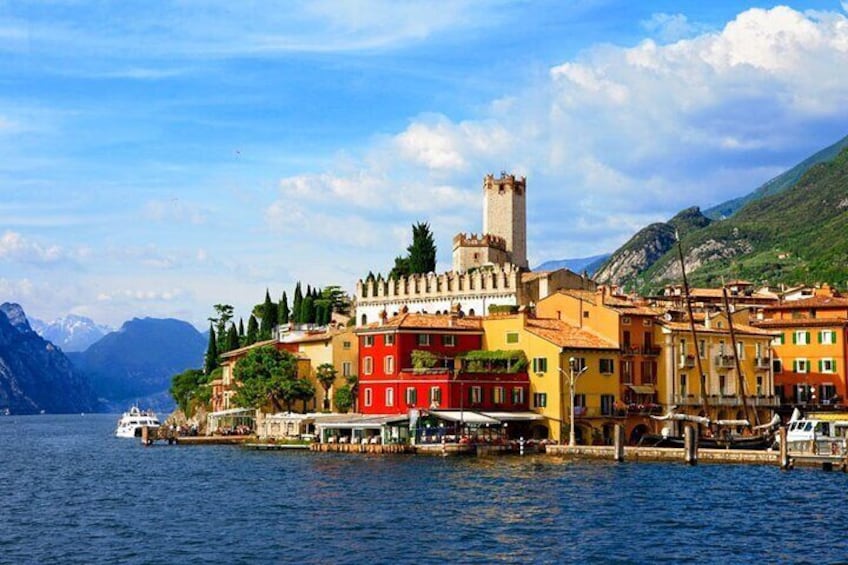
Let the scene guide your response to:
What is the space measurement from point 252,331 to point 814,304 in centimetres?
7424

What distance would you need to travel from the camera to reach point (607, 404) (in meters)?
94.7

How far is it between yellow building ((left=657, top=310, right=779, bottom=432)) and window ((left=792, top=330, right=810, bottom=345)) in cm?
342

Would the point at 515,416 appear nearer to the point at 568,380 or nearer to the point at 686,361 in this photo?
the point at 568,380

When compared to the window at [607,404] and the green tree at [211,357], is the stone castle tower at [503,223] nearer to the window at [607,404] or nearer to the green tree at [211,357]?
the green tree at [211,357]

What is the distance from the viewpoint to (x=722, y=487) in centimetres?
6619

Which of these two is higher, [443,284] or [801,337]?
[443,284]

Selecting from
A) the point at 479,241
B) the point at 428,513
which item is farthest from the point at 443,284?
the point at 428,513

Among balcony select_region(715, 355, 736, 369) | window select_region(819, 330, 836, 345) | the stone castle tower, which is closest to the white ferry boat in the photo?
the stone castle tower

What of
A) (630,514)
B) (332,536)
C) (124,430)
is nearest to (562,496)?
(630,514)

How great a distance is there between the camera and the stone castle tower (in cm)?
14612

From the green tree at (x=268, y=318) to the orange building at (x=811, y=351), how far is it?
6569 centimetres

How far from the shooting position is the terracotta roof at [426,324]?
98312 millimetres

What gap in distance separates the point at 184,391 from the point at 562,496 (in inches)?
4244

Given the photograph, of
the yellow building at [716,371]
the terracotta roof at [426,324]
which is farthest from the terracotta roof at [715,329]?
the terracotta roof at [426,324]
